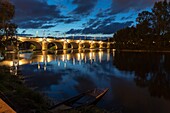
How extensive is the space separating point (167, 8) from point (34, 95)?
9346 cm

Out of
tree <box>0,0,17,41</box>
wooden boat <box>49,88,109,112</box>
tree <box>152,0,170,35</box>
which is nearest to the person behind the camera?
wooden boat <box>49,88,109,112</box>

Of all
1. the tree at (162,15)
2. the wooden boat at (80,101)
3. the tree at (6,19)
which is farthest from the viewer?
the tree at (162,15)

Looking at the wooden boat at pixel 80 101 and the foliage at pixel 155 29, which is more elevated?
the foliage at pixel 155 29

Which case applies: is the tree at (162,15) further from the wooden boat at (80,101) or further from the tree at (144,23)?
the wooden boat at (80,101)

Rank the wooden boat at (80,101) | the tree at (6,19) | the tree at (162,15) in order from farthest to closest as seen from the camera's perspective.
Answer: the tree at (162,15)
the tree at (6,19)
the wooden boat at (80,101)

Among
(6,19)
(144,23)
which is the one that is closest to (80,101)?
(6,19)

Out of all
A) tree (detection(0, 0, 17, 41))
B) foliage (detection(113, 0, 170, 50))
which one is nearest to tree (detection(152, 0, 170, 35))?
foliage (detection(113, 0, 170, 50))

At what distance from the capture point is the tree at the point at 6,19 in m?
29.9

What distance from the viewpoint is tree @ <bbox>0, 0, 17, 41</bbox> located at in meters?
29.9

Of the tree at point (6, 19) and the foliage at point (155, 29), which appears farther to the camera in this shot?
the foliage at point (155, 29)

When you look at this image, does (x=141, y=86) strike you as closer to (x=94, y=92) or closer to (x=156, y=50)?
(x=94, y=92)

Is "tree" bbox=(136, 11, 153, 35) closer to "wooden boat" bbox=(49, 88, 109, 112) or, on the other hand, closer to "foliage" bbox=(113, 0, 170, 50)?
"foliage" bbox=(113, 0, 170, 50)

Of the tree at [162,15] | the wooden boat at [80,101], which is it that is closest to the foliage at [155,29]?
the tree at [162,15]

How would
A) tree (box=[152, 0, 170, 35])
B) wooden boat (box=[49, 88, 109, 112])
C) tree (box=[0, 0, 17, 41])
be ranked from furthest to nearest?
tree (box=[152, 0, 170, 35])
tree (box=[0, 0, 17, 41])
wooden boat (box=[49, 88, 109, 112])
